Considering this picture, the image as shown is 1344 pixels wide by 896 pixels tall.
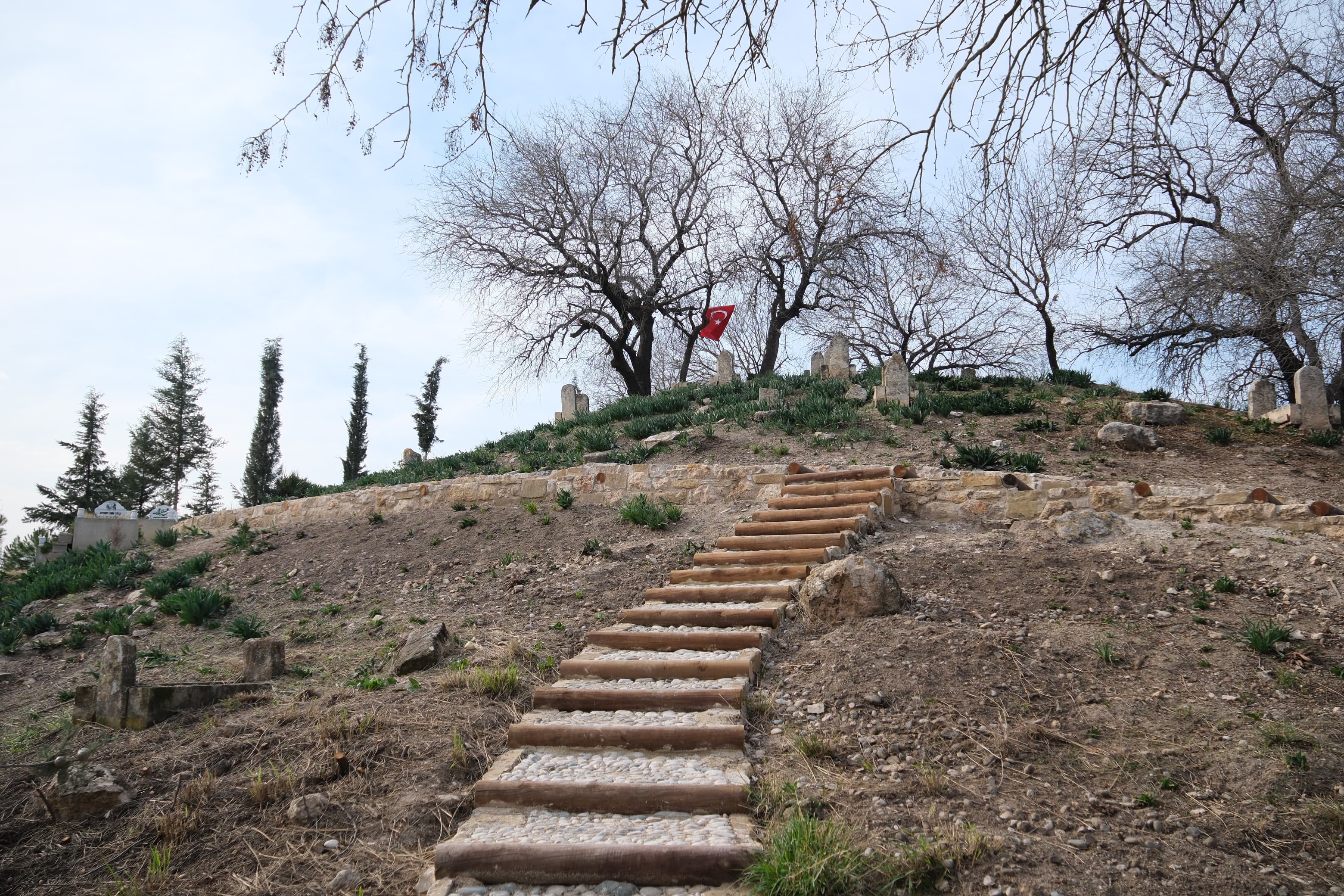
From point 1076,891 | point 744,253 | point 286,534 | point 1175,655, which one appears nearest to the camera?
point 1076,891

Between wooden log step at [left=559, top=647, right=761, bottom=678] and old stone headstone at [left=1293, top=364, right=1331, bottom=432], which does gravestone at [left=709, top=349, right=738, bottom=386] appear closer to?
old stone headstone at [left=1293, top=364, right=1331, bottom=432]

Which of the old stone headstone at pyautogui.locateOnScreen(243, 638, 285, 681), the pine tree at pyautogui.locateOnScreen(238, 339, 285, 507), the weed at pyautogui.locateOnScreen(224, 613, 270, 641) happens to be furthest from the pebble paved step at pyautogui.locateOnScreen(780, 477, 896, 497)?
the pine tree at pyautogui.locateOnScreen(238, 339, 285, 507)

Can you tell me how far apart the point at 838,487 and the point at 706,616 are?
10.5 ft

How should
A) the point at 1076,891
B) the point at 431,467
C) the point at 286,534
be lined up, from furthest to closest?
the point at 431,467 → the point at 286,534 → the point at 1076,891

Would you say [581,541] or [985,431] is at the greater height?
[985,431]

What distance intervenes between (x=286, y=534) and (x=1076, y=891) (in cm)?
1042

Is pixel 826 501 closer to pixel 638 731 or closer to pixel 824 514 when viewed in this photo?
pixel 824 514

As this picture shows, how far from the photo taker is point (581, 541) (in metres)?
8.03

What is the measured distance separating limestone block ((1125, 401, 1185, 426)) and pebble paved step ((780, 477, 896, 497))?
434 cm

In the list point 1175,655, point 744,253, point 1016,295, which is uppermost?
point 744,253

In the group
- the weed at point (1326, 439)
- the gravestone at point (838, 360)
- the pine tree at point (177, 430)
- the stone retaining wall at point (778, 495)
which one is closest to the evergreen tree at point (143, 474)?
the pine tree at point (177, 430)

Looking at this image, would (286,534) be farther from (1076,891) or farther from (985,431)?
(1076,891)

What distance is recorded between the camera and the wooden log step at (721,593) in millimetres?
5688

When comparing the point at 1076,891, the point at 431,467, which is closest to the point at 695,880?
the point at 1076,891
